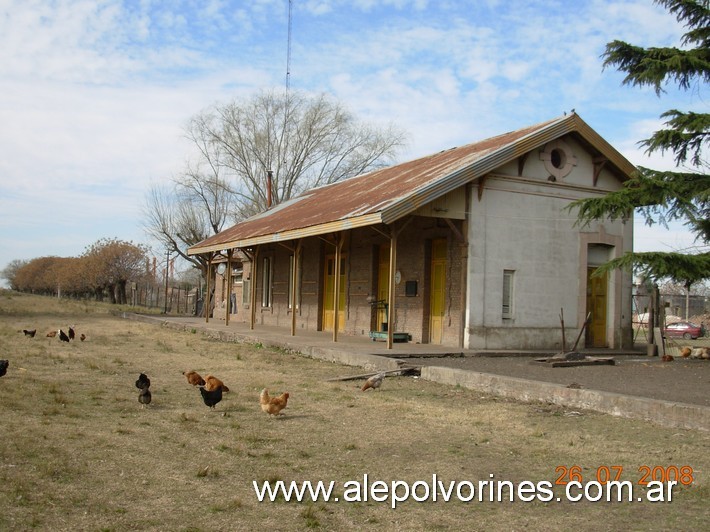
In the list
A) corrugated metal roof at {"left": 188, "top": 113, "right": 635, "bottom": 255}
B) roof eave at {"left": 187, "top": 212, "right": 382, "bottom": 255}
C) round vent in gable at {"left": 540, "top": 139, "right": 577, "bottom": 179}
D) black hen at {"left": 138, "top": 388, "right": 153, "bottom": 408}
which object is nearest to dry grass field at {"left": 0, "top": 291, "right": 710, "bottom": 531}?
black hen at {"left": 138, "top": 388, "right": 153, "bottom": 408}

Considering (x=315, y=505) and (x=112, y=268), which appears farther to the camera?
(x=112, y=268)

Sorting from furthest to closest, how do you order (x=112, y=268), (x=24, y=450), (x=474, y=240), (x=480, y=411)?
(x=112, y=268), (x=474, y=240), (x=480, y=411), (x=24, y=450)

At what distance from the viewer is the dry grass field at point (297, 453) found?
16.0 feet

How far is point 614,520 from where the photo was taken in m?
4.93

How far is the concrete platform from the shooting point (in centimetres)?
825

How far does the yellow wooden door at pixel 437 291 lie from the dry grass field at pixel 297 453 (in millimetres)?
5687

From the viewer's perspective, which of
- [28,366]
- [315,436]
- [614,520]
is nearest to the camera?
[614,520]

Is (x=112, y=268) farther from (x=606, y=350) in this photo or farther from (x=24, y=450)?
(x=24, y=450)

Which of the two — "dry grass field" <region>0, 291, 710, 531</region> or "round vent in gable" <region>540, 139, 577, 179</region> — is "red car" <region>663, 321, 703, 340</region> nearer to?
"round vent in gable" <region>540, 139, 577, 179</region>

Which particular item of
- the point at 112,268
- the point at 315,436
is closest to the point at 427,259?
the point at 315,436

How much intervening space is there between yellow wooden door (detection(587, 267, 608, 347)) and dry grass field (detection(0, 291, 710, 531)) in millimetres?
8583

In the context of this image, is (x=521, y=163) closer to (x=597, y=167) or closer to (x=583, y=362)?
(x=597, y=167)

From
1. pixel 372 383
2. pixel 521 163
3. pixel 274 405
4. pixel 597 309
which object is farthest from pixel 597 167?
pixel 274 405

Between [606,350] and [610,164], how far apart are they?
15.7ft
